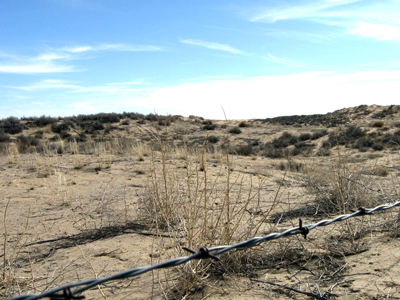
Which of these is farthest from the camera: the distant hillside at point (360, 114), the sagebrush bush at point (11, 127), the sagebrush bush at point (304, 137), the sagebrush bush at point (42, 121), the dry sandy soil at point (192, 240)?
the distant hillside at point (360, 114)

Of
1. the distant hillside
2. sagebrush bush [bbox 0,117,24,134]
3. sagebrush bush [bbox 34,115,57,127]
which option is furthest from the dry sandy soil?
the distant hillside

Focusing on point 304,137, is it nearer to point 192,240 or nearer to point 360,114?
point 360,114

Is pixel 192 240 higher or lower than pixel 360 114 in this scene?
lower

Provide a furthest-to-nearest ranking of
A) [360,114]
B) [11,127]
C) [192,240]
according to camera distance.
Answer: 1. [360,114]
2. [11,127]
3. [192,240]

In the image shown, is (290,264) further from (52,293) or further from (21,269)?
(21,269)

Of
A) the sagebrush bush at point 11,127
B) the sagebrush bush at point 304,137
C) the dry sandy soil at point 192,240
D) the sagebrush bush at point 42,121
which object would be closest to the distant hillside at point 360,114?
the sagebrush bush at point 304,137

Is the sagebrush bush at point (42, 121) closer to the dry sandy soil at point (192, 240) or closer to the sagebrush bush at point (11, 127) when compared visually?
the sagebrush bush at point (11, 127)

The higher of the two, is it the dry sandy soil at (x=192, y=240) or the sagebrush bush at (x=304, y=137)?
the sagebrush bush at (x=304, y=137)

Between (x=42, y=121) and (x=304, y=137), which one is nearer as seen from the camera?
(x=304, y=137)

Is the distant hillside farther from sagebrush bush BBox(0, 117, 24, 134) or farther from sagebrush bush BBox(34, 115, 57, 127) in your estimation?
sagebrush bush BBox(0, 117, 24, 134)

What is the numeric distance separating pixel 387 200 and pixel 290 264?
7.25ft

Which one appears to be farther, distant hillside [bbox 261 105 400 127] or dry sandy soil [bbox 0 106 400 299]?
distant hillside [bbox 261 105 400 127]

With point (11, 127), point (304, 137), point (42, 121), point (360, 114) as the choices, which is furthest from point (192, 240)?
point (360, 114)

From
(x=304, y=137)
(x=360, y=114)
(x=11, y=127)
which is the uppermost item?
(x=360, y=114)
